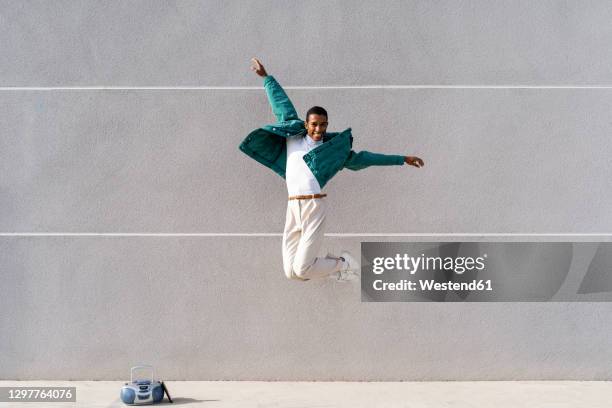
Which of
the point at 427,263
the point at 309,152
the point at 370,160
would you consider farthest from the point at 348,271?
the point at 309,152

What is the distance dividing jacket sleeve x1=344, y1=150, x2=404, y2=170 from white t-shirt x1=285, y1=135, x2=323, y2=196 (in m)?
0.25

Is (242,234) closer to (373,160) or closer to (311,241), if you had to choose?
(311,241)

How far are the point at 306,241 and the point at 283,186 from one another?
894 millimetres

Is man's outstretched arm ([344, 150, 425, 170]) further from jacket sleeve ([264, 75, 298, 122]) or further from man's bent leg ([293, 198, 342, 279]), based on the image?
jacket sleeve ([264, 75, 298, 122])

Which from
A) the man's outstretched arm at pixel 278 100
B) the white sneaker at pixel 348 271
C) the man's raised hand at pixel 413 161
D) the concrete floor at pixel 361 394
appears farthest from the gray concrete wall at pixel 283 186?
the man's outstretched arm at pixel 278 100

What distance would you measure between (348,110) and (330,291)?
4.59ft

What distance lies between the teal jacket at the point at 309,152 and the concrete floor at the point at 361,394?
1526 mm

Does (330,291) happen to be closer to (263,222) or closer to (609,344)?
(263,222)

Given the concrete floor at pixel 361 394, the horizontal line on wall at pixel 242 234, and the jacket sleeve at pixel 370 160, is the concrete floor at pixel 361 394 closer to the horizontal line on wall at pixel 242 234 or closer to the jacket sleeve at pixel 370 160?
the horizontal line on wall at pixel 242 234

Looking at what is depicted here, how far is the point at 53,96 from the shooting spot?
6363 mm

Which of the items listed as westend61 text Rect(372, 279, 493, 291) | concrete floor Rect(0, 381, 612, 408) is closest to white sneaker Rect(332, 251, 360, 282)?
westend61 text Rect(372, 279, 493, 291)

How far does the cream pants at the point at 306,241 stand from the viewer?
5.56 metres

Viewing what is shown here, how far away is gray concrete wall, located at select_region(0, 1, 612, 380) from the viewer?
6316mm

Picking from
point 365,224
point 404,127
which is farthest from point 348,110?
point 365,224
